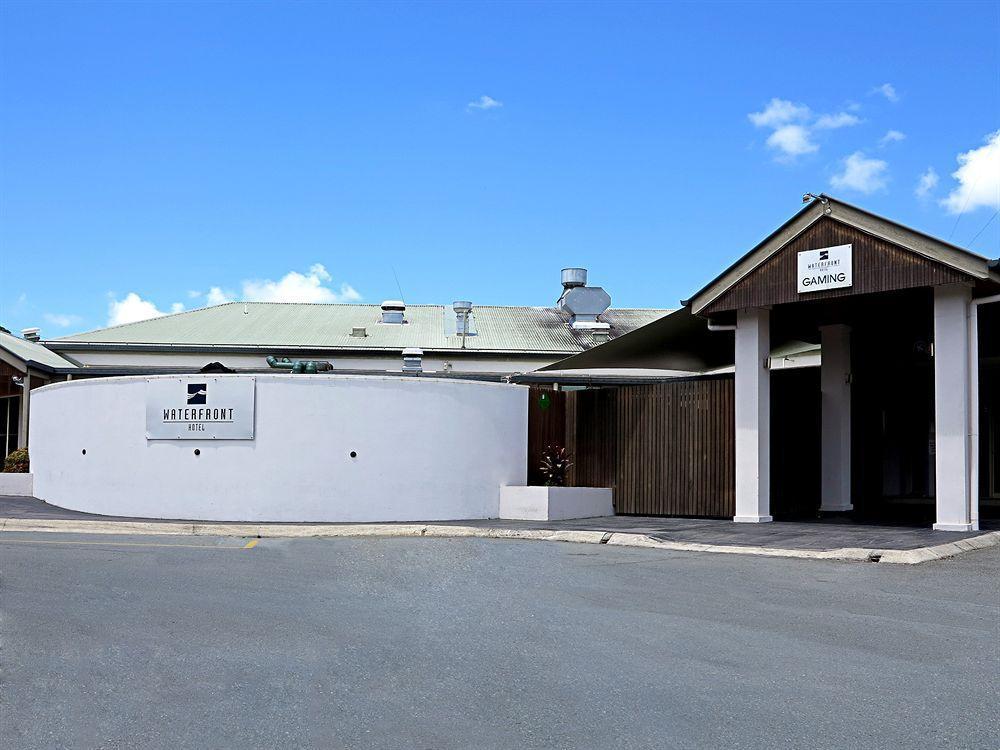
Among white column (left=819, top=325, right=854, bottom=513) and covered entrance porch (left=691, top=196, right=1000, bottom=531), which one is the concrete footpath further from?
white column (left=819, top=325, right=854, bottom=513)

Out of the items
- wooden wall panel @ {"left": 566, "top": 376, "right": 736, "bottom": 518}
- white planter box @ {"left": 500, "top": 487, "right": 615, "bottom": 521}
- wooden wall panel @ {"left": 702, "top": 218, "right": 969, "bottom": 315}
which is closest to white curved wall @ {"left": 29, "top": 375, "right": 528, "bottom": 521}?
white planter box @ {"left": 500, "top": 487, "right": 615, "bottom": 521}

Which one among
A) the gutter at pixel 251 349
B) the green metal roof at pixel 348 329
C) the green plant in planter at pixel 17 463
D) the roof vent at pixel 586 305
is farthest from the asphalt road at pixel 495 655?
the roof vent at pixel 586 305

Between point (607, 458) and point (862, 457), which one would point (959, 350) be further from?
A: point (607, 458)

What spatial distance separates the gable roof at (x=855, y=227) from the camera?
15367mm

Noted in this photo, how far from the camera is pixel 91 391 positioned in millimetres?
19219

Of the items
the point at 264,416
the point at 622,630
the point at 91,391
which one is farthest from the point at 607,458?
the point at 622,630

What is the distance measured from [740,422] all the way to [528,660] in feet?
38.5

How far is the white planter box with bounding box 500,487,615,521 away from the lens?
1823cm

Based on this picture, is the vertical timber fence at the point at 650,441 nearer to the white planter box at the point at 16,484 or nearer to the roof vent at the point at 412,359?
the white planter box at the point at 16,484

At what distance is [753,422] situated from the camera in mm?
18078

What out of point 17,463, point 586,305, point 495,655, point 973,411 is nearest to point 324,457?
point 973,411

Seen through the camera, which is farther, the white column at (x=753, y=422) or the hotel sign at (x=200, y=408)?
the white column at (x=753, y=422)

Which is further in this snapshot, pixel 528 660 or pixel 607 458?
pixel 607 458

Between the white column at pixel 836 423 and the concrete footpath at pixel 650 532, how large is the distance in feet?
8.66
